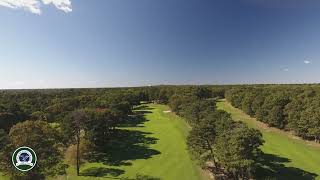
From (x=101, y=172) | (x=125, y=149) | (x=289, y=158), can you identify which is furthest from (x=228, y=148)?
(x=125, y=149)

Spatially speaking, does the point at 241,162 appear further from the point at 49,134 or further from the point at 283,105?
the point at 283,105

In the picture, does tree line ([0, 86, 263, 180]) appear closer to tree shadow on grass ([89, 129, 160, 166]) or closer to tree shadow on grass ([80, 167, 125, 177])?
tree shadow on grass ([89, 129, 160, 166])

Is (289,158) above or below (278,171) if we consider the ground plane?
above

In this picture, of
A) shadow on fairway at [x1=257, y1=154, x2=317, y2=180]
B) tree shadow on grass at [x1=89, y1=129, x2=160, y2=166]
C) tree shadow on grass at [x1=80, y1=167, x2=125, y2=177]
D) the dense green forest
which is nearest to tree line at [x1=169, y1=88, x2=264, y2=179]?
the dense green forest

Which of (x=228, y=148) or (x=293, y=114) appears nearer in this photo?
(x=228, y=148)

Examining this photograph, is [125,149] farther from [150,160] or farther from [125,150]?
[150,160]

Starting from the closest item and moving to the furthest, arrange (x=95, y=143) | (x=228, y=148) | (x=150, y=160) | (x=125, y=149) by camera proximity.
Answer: (x=228, y=148) → (x=150, y=160) → (x=95, y=143) → (x=125, y=149)

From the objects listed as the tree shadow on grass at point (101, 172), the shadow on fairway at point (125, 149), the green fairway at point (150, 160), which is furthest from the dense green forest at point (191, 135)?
the green fairway at point (150, 160)
